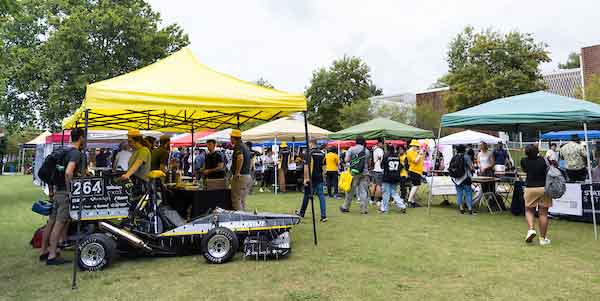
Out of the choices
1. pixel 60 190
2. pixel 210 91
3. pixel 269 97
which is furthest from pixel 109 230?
pixel 269 97

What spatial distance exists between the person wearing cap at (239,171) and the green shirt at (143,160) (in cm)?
169

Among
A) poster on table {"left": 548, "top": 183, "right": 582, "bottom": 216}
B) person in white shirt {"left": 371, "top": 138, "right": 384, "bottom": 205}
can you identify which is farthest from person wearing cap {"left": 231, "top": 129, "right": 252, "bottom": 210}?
poster on table {"left": 548, "top": 183, "right": 582, "bottom": 216}

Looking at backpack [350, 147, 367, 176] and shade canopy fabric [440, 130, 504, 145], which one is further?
shade canopy fabric [440, 130, 504, 145]

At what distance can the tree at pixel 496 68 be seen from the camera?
28.1 meters

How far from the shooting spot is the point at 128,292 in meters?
4.52

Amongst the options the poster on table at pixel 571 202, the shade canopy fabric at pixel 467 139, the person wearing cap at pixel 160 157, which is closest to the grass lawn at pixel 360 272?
the poster on table at pixel 571 202

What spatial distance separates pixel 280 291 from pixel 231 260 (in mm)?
1467

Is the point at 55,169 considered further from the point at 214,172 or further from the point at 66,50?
the point at 66,50

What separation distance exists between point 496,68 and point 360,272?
91.6 feet

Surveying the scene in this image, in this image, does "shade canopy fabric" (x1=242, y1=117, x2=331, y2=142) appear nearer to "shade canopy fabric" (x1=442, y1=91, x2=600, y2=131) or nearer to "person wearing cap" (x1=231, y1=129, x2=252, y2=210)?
"shade canopy fabric" (x1=442, y1=91, x2=600, y2=131)

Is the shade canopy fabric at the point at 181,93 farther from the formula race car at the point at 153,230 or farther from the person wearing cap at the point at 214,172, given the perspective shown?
the person wearing cap at the point at 214,172

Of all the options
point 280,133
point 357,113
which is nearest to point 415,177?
point 280,133

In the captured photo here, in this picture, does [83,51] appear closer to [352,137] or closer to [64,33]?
[64,33]

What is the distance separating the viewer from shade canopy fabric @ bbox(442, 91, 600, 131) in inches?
318
